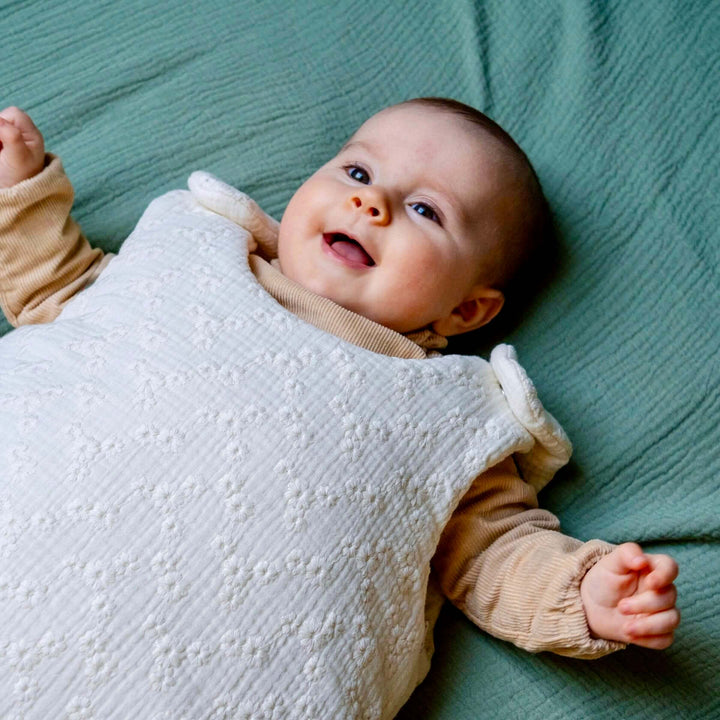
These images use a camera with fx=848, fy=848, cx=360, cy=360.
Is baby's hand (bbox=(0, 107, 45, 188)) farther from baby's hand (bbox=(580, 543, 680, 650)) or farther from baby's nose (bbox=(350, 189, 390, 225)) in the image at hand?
baby's hand (bbox=(580, 543, 680, 650))

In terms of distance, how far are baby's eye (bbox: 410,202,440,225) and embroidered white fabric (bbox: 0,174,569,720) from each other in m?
0.21

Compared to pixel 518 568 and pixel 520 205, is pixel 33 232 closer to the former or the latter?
pixel 520 205

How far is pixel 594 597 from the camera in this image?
0.91m

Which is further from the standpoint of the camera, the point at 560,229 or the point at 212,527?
the point at 560,229

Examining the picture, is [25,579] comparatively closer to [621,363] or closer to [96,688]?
[96,688]

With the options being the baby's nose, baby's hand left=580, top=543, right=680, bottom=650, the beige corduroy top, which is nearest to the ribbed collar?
the beige corduroy top

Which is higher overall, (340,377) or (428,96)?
(428,96)

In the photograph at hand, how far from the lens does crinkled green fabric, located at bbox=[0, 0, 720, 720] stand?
117 centimetres

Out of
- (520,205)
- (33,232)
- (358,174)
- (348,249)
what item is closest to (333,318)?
(348,249)

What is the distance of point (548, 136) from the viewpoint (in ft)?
4.37

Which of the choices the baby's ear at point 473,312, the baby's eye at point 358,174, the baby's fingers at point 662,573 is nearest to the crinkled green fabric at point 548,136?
the baby's ear at point 473,312

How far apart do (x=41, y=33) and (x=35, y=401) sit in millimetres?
701

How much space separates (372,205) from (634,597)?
55 centimetres

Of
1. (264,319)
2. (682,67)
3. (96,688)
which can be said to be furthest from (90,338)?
(682,67)
